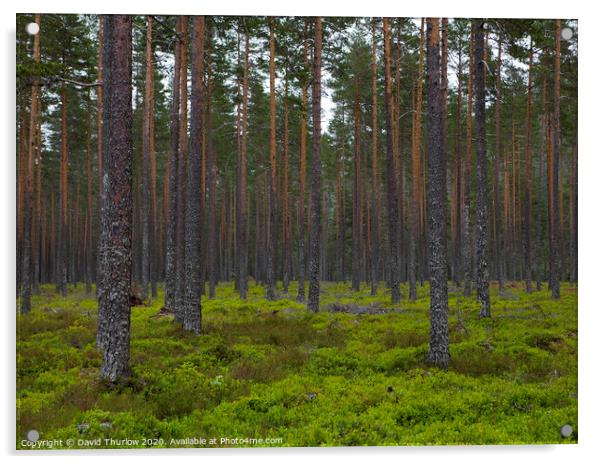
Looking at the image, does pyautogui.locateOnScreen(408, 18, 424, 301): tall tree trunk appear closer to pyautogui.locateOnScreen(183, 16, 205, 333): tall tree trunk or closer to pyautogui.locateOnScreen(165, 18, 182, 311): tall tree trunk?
pyautogui.locateOnScreen(165, 18, 182, 311): tall tree trunk

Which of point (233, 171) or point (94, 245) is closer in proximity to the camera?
point (94, 245)

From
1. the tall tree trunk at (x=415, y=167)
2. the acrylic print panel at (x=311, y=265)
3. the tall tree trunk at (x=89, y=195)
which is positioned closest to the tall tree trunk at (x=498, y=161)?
the acrylic print panel at (x=311, y=265)

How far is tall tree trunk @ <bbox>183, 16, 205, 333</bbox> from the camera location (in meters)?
9.88

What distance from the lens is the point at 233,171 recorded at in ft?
100

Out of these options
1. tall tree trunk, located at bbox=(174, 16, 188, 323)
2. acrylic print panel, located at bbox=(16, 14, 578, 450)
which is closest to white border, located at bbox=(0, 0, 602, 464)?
acrylic print panel, located at bbox=(16, 14, 578, 450)

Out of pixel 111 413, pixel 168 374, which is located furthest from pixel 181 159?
pixel 111 413

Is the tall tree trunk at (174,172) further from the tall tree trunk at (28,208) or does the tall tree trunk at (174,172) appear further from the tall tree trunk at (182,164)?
the tall tree trunk at (28,208)

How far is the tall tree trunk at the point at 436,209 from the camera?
7723 millimetres

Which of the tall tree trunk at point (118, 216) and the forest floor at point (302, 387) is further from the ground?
the tall tree trunk at point (118, 216)

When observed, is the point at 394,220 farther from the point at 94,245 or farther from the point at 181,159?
the point at 94,245

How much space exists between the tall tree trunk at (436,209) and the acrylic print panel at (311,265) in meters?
0.04
